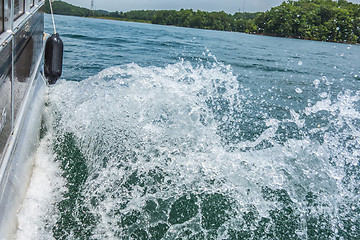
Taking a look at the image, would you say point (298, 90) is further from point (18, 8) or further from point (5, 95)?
point (5, 95)

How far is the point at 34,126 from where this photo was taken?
350 centimetres

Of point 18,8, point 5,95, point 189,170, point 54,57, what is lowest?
point 189,170

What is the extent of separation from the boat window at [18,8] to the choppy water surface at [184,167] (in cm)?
171

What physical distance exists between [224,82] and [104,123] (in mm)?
4373

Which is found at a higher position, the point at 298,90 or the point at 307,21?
the point at 307,21

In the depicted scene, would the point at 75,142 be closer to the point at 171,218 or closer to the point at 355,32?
the point at 171,218

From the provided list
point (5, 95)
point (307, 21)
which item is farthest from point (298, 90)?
point (307, 21)

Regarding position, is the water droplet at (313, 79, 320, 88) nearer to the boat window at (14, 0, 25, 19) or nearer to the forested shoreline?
the boat window at (14, 0, 25, 19)

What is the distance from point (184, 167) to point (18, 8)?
2.58m

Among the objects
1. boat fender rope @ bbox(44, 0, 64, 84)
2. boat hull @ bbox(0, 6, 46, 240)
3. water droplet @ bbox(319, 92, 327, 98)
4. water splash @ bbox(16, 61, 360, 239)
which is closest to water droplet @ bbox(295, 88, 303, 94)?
water droplet @ bbox(319, 92, 327, 98)

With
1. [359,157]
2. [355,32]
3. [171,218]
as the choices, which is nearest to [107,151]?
[171,218]

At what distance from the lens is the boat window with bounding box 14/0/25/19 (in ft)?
9.29

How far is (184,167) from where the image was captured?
334cm

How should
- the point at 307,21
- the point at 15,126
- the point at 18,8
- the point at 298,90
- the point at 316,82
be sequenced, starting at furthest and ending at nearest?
the point at 307,21
the point at 316,82
the point at 298,90
the point at 18,8
the point at 15,126
